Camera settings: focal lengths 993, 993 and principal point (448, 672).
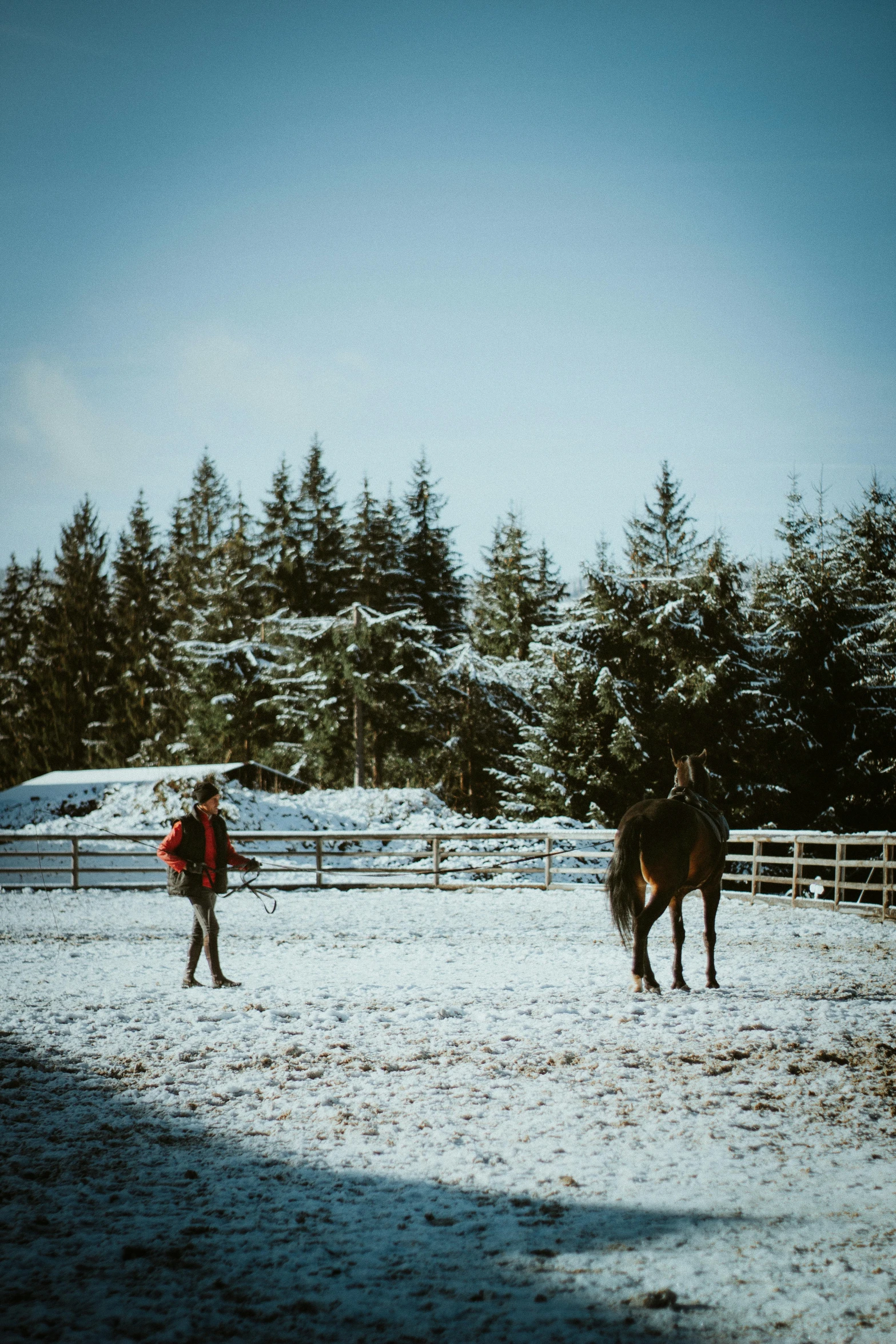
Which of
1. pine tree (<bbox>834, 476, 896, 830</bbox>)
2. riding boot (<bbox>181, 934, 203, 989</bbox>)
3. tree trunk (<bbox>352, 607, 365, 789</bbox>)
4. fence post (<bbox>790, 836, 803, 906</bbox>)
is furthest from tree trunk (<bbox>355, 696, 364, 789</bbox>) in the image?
riding boot (<bbox>181, 934, 203, 989</bbox>)

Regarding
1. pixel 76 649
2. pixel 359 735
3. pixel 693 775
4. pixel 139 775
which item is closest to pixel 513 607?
pixel 359 735

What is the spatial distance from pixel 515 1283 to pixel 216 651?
3440cm

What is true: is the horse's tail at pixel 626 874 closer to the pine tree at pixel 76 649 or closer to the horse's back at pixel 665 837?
the horse's back at pixel 665 837

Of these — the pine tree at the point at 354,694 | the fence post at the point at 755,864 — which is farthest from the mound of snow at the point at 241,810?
the fence post at the point at 755,864

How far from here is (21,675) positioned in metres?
46.9

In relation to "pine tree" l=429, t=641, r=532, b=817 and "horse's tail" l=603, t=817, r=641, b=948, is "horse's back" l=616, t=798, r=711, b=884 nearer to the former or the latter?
"horse's tail" l=603, t=817, r=641, b=948

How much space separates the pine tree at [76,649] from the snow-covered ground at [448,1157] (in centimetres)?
3642

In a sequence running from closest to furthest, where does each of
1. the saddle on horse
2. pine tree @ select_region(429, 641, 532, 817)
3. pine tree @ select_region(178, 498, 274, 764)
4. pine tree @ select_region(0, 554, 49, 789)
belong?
1. the saddle on horse
2. pine tree @ select_region(429, 641, 532, 817)
3. pine tree @ select_region(178, 498, 274, 764)
4. pine tree @ select_region(0, 554, 49, 789)

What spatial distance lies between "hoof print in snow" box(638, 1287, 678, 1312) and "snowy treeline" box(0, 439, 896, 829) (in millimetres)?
24952

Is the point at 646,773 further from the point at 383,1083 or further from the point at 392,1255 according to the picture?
the point at 392,1255

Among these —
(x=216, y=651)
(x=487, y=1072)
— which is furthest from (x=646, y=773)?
(x=487, y=1072)

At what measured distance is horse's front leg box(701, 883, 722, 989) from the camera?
8.73m

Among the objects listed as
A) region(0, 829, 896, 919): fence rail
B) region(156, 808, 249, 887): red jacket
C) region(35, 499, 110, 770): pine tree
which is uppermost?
region(35, 499, 110, 770): pine tree

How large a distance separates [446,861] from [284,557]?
2164cm
